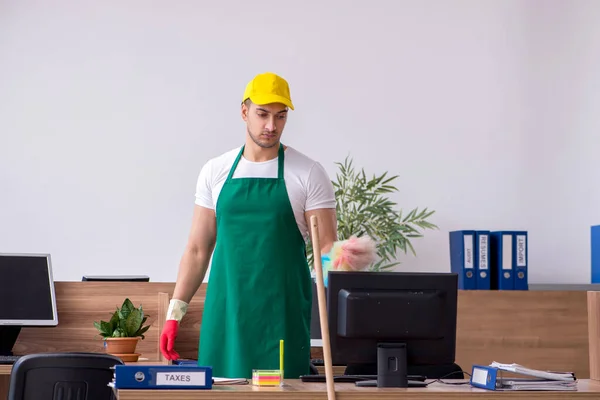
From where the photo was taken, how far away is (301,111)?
545 centimetres

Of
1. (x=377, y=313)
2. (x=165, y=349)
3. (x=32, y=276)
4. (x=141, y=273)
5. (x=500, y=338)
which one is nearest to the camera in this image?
(x=377, y=313)

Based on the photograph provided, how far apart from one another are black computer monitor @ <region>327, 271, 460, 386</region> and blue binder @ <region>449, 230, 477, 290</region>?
8.32 feet

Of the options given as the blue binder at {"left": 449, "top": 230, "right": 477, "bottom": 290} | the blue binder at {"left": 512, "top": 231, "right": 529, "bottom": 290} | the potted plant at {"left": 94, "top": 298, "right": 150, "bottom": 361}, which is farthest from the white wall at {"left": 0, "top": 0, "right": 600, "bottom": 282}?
the potted plant at {"left": 94, "top": 298, "right": 150, "bottom": 361}

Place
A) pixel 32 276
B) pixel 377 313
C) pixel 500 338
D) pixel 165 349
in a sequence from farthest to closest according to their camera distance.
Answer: pixel 500 338 < pixel 32 276 < pixel 165 349 < pixel 377 313

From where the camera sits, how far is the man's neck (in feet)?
9.09

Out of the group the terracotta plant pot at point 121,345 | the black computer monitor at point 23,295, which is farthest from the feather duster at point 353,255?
the black computer monitor at point 23,295

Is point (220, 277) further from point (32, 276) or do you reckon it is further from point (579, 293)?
point (579, 293)

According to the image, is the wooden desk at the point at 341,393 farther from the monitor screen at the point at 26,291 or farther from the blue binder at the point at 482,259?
the blue binder at the point at 482,259

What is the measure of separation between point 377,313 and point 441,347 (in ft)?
0.63

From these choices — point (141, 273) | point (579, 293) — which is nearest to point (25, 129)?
point (141, 273)

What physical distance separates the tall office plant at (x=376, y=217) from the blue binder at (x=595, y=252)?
2.99 ft

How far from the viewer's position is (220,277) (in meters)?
2.75

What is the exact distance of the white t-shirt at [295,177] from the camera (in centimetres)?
275

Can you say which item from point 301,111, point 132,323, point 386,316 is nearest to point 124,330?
point 132,323
